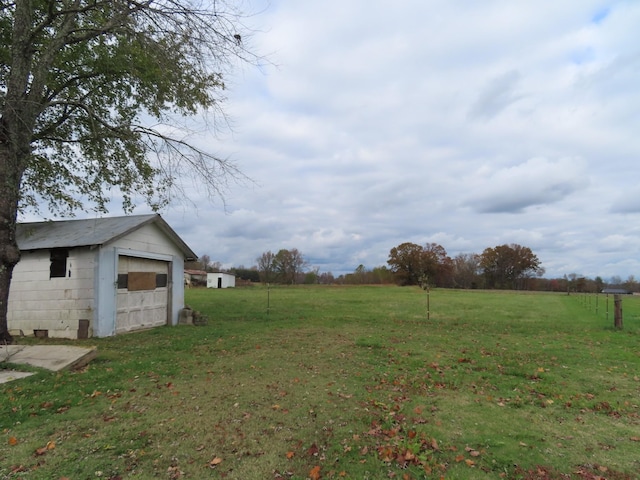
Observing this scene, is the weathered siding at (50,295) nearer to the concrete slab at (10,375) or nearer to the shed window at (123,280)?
the shed window at (123,280)

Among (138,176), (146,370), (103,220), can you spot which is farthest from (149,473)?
(103,220)

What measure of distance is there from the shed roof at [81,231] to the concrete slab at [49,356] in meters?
4.12

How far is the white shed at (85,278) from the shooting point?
11.6 metres

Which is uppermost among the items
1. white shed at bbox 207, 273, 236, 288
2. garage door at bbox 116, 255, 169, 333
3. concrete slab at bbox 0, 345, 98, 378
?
garage door at bbox 116, 255, 169, 333

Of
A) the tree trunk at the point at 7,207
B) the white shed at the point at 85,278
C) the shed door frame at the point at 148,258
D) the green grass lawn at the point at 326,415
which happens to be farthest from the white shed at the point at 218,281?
the tree trunk at the point at 7,207

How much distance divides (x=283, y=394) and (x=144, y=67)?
389 inches

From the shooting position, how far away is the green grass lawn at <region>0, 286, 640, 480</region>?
3.73 metres

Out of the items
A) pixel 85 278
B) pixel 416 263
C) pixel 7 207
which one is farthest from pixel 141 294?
pixel 416 263

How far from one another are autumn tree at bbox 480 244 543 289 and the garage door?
3402 inches

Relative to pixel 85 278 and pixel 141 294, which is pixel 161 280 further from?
pixel 85 278

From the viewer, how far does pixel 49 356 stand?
7.52 metres

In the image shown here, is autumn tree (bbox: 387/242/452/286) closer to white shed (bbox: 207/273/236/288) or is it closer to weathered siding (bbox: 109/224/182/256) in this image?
white shed (bbox: 207/273/236/288)

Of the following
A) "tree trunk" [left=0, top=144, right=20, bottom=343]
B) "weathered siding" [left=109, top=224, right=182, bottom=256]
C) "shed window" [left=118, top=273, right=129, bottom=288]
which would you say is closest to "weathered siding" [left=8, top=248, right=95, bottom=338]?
"shed window" [left=118, top=273, right=129, bottom=288]

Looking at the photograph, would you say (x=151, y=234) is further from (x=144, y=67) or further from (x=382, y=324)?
(x=382, y=324)
